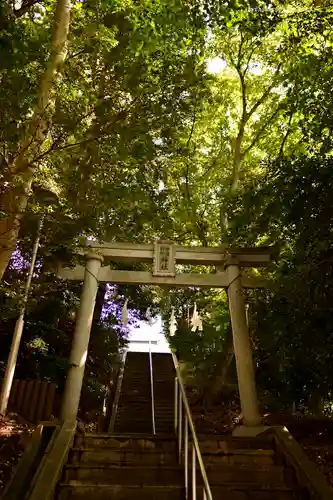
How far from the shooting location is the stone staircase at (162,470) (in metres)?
4.85

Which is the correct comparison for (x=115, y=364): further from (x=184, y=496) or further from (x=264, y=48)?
(x=264, y=48)

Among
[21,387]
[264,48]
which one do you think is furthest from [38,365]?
[264,48]

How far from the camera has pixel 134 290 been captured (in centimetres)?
1454

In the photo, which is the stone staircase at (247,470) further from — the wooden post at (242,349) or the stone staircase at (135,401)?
the stone staircase at (135,401)

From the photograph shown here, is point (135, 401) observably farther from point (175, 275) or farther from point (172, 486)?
point (172, 486)

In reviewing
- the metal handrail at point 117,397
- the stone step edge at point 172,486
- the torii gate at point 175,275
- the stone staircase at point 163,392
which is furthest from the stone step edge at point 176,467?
the metal handrail at point 117,397

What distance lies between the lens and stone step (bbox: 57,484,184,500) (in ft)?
15.7

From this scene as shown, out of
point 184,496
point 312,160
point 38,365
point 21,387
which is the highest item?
point 312,160

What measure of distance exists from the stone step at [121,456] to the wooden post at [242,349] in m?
2.67

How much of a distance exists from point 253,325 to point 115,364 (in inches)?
227

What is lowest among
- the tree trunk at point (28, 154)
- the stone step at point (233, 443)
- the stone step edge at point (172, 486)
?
the stone step edge at point (172, 486)

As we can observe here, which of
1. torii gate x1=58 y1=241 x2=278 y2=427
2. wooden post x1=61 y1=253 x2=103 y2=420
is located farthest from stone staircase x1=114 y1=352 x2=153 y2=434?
torii gate x1=58 y1=241 x2=278 y2=427

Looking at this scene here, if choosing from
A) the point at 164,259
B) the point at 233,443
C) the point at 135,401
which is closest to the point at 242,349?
the point at 233,443

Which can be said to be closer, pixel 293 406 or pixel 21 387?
pixel 21 387
